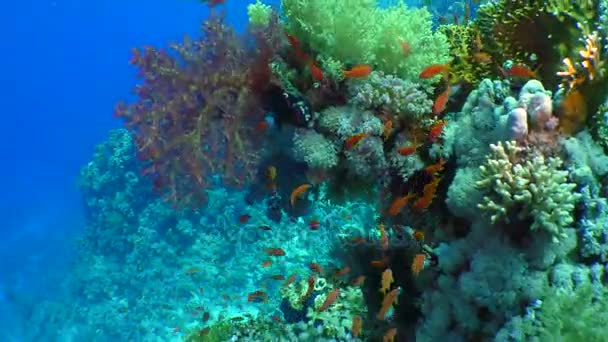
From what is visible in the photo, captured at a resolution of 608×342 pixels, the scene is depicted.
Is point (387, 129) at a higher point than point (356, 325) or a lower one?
higher

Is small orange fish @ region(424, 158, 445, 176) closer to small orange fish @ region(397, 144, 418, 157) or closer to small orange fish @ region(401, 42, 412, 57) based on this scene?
small orange fish @ region(397, 144, 418, 157)

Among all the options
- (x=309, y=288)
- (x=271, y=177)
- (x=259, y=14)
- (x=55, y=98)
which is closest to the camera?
(x=259, y=14)

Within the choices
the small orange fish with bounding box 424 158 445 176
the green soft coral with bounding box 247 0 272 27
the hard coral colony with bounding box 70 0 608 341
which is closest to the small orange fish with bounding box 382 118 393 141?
the hard coral colony with bounding box 70 0 608 341

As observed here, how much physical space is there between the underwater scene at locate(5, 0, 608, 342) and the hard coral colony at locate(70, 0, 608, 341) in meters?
0.02

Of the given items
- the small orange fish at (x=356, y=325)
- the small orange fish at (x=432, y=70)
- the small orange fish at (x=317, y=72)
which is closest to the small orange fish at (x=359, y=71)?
the small orange fish at (x=317, y=72)

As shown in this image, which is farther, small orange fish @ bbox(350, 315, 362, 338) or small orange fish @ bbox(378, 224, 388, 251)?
small orange fish @ bbox(350, 315, 362, 338)

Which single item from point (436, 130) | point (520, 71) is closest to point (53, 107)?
point (436, 130)

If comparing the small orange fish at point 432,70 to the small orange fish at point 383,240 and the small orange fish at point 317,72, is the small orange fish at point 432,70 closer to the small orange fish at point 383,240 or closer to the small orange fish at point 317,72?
the small orange fish at point 317,72

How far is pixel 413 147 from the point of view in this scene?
4895mm

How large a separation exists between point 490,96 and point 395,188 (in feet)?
4.94

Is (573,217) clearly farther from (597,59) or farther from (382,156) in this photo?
(382,156)

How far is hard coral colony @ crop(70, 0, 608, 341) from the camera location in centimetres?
373

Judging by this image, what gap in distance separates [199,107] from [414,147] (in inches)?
101

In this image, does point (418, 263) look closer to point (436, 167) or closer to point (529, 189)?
point (436, 167)
